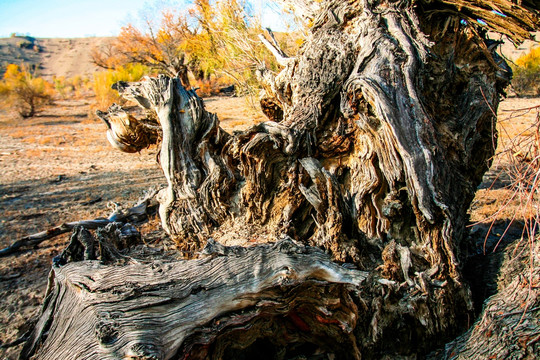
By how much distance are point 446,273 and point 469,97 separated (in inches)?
63.6

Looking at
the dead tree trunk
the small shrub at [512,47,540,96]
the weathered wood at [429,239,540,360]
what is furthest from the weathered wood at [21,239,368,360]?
the small shrub at [512,47,540,96]

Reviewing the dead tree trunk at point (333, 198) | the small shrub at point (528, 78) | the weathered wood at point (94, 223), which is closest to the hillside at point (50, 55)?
the small shrub at point (528, 78)

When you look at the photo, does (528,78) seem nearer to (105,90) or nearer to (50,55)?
(105,90)

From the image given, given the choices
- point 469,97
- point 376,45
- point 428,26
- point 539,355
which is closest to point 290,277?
point 539,355

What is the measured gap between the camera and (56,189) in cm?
596

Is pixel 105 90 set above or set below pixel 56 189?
above

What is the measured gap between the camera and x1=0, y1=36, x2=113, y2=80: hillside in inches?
1646

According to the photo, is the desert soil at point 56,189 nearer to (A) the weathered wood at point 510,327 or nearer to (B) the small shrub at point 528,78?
(A) the weathered wood at point 510,327

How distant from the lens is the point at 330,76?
308 cm

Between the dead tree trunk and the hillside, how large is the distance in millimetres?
40767

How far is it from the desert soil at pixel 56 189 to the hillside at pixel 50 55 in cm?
3367

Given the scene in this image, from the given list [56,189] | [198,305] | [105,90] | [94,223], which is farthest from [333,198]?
[105,90]

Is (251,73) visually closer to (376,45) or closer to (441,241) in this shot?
(376,45)

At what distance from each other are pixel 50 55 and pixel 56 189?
53.1 m
